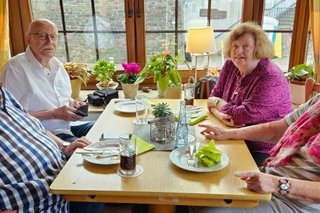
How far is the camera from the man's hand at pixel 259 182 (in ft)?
3.59

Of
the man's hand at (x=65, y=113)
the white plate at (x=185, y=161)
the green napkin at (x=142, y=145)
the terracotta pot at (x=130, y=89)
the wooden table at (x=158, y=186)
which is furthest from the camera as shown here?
the terracotta pot at (x=130, y=89)

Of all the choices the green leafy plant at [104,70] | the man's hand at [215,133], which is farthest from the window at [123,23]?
the man's hand at [215,133]

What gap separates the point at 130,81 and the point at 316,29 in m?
1.38

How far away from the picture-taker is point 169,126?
1490mm

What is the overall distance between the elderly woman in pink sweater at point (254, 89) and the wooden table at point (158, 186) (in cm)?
45

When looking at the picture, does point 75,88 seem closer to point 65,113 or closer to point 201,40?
point 65,113

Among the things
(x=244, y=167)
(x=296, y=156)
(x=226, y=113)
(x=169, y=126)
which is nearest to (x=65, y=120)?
(x=169, y=126)

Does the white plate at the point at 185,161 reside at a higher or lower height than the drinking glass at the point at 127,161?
lower

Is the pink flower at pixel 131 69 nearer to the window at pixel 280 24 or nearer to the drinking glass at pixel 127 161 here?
the window at pixel 280 24

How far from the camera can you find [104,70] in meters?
2.55

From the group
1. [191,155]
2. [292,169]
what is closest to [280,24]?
[292,169]

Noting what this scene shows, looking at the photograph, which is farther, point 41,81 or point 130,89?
point 130,89

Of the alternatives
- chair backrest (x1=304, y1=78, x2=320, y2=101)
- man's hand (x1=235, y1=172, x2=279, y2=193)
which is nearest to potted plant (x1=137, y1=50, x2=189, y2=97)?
chair backrest (x1=304, y1=78, x2=320, y2=101)

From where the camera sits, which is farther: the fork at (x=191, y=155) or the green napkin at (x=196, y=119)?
the green napkin at (x=196, y=119)
